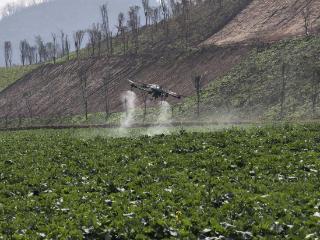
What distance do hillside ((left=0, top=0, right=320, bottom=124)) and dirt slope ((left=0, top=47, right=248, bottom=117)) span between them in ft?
0.90

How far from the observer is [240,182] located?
19.8 meters

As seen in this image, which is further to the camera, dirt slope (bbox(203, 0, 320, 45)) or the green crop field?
dirt slope (bbox(203, 0, 320, 45))

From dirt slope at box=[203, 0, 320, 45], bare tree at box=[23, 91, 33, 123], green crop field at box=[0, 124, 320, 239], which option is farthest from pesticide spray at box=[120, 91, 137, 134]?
green crop field at box=[0, 124, 320, 239]

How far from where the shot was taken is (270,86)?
9031cm

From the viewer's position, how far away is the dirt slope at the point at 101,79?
116625 millimetres

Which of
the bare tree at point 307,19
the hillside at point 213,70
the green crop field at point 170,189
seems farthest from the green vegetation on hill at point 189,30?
the green crop field at point 170,189

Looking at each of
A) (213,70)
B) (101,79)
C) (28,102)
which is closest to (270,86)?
(213,70)

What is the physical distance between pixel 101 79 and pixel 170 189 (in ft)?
398

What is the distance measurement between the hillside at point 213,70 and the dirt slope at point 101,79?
276 mm

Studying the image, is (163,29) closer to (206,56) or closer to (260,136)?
(206,56)

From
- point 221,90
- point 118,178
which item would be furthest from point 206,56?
point 118,178

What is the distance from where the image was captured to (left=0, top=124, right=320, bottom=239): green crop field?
15.2 m

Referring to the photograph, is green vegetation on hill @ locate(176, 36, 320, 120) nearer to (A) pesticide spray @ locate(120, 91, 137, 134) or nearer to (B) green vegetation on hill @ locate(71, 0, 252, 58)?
(A) pesticide spray @ locate(120, 91, 137, 134)

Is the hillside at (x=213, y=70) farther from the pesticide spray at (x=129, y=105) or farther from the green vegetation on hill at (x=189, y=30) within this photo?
the pesticide spray at (x=129, y=105)
